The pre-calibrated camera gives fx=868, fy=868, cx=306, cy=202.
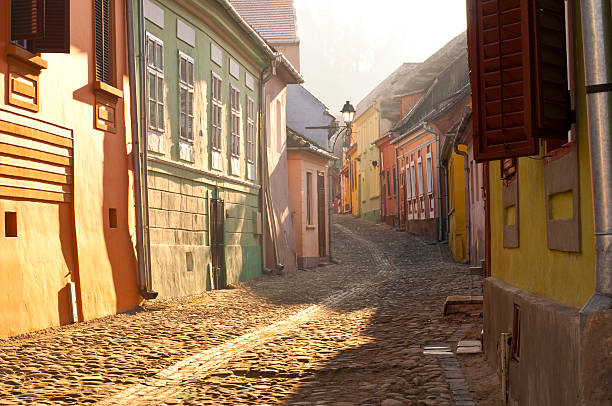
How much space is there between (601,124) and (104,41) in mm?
10430

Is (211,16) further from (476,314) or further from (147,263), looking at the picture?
(476,314)

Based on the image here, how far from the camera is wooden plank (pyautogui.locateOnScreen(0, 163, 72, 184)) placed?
1010 cm

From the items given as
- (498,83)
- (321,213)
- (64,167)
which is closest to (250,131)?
(321,213)

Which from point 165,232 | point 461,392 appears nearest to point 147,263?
point 165,232

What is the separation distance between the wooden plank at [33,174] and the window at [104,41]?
6.31 ft

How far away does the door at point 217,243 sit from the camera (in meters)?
18.7

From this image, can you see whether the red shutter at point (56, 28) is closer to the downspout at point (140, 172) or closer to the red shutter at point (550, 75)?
the downspout at point (140, 172)

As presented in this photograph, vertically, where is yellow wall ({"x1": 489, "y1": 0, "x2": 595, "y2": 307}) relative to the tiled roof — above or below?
below

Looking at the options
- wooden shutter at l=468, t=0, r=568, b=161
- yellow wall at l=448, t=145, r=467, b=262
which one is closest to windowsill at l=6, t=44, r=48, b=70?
wooden shutter at l=468, t=0, r=568, b=161

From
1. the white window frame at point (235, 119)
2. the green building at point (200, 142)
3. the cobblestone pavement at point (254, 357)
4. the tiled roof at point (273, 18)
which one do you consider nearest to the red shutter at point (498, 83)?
the cobblestone pavement at point (254, 357)

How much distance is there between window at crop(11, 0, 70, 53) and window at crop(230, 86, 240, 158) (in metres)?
10.5

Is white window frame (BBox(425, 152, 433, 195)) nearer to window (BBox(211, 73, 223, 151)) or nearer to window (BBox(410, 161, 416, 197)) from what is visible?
window (BBox(410, 161, 416, 197))

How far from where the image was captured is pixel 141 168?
46.5 feet

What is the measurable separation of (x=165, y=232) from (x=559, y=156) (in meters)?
11.2
